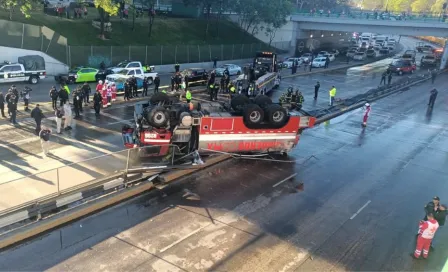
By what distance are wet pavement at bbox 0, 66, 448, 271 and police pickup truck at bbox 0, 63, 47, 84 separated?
1868 cm

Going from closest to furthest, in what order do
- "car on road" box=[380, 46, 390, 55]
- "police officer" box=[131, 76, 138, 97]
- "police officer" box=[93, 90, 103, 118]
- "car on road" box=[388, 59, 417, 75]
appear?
"police officer" box=[93, 90, 103, 118] → "police officer" box=[131, 76, 138, 97] → "car on road" box=[388, 59, 417, 75] → "car on road" box=[380, 46, 390, 55]

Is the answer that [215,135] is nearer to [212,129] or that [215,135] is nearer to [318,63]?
[212,129]

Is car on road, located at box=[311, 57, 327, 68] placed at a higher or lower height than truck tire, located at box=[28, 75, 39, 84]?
higher

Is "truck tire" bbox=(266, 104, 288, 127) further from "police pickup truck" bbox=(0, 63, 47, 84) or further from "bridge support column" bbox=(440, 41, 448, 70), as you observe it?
"bridge support column" bbox=(440, 41, 448, 70)

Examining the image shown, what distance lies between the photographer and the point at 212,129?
13367 mm

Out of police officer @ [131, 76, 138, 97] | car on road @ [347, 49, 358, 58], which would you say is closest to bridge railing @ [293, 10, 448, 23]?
car on road @ [347, 49, 358, 58]

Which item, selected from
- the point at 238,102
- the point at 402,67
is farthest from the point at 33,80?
the point at 402,67

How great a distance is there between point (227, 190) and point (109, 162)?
3664 mm

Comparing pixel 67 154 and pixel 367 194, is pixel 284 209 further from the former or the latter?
pixel 67 154

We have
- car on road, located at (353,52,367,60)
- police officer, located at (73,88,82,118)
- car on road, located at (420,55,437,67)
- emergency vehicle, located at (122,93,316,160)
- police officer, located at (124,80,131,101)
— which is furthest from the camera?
car on road, located at (353,52,367,60)

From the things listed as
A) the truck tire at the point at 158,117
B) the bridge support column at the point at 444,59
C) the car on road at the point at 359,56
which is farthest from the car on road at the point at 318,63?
the truck tire at the point at 158,117

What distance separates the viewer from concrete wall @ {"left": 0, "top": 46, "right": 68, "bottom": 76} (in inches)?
1158

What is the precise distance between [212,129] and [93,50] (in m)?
23.8

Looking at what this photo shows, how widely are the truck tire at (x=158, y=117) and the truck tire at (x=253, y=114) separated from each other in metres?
2.80
